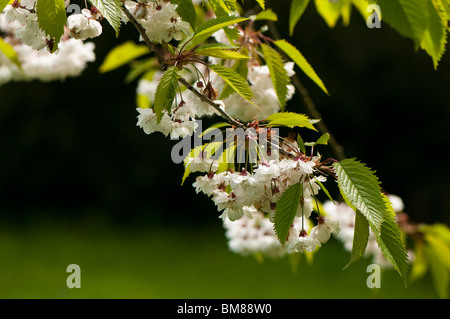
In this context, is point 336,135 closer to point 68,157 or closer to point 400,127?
point 400,127

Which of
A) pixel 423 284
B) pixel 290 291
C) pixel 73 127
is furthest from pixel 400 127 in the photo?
pixel 73 127

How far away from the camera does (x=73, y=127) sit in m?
5.61

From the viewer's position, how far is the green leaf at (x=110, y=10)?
2.20ft

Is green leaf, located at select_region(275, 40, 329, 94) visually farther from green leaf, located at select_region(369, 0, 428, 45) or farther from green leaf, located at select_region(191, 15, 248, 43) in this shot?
green leaf, located at select_region(369, 0, 428, 45)

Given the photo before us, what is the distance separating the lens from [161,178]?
5695 mm

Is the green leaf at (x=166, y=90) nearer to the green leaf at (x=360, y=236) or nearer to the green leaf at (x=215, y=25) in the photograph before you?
the green leaf at (x=215, y=25)

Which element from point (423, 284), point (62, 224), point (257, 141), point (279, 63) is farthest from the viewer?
point (62, 224)

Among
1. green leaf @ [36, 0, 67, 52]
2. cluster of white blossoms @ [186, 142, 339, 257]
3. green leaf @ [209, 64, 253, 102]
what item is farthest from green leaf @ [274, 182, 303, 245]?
green leaf @ [36, 0, 67, 52]

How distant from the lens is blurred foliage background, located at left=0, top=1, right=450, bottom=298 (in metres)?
4.28

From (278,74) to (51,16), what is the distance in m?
0.50

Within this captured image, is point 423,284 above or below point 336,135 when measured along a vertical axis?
below

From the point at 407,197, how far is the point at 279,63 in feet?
14.8

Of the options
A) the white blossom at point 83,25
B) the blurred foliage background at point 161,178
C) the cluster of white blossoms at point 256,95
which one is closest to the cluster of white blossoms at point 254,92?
the cluster of white blossoms at point 256,95

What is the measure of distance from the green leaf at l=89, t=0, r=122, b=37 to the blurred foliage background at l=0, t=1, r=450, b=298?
3384 millimetres
